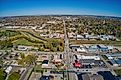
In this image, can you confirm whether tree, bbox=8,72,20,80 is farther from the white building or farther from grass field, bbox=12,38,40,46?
grass field, bbox=12,38,40,46

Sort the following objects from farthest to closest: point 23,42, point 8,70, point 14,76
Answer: point 23,42 → point 8,70 → point 14,76

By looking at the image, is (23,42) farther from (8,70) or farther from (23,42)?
(8,70)

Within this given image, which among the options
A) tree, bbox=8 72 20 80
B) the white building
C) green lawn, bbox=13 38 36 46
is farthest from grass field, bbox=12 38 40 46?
tree, bbox=8 72 20 80

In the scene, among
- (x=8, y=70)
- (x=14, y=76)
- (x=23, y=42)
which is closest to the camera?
(x=14, y=76)

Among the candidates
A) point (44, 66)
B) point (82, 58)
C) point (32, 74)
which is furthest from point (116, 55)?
point (32, 74)

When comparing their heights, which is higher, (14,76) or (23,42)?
(23,42)

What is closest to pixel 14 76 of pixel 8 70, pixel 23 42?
pixel 8 70

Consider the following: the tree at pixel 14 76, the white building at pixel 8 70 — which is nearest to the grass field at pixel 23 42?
the white building at pixel 8 70

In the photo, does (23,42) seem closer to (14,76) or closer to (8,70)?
(8,70)

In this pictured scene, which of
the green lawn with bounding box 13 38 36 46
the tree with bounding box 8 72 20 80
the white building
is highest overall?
the green lawn with bounding box 13 38 36 46

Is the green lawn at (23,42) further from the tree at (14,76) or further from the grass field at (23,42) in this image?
Result: the tree at (14,76)

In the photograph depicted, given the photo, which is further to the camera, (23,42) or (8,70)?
(23,42)

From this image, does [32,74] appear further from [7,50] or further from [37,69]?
[7,50]
